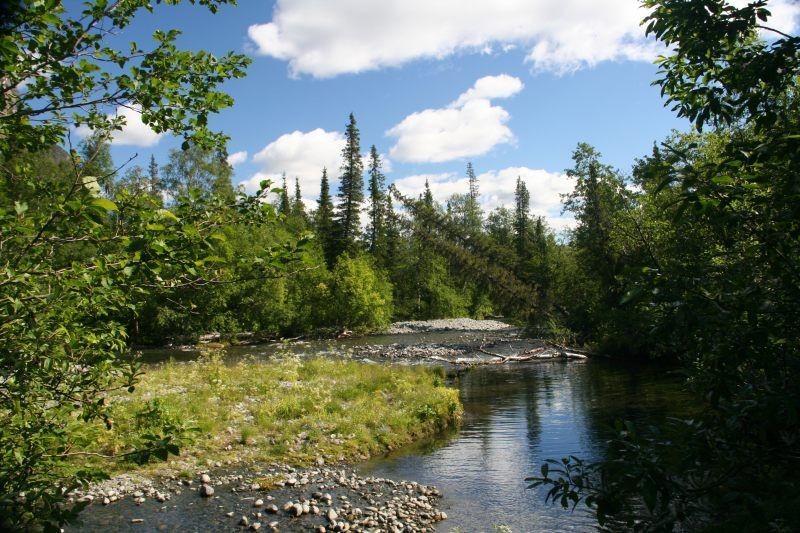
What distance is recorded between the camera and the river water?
9.98 m

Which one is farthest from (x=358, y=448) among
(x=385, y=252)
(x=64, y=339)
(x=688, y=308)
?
(x=385, y=252)

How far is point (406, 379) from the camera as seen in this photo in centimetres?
2022

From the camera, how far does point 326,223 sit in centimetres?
6562

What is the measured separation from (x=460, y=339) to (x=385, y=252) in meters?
29.4

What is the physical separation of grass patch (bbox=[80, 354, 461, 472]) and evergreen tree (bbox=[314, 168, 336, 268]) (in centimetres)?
4314

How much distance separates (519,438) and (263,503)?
25.0 ft

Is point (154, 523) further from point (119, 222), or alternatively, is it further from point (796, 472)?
point (796, 472)

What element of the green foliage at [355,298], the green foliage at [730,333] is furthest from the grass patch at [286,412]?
the green foliage at [355,298]

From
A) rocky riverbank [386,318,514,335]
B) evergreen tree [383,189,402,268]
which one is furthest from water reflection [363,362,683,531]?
evergreen tree [383,189,402,268]

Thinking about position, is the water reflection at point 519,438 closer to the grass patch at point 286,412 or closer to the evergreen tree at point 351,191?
the grass patch at point 286,412

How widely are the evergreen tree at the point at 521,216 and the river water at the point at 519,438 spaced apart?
5969 centimetres

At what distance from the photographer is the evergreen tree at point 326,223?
64312mm

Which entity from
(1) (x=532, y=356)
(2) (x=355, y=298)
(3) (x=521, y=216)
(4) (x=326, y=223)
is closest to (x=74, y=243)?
(1) (x=532, y=356)

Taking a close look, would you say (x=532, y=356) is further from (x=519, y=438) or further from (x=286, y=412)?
(x=286, y=412)
